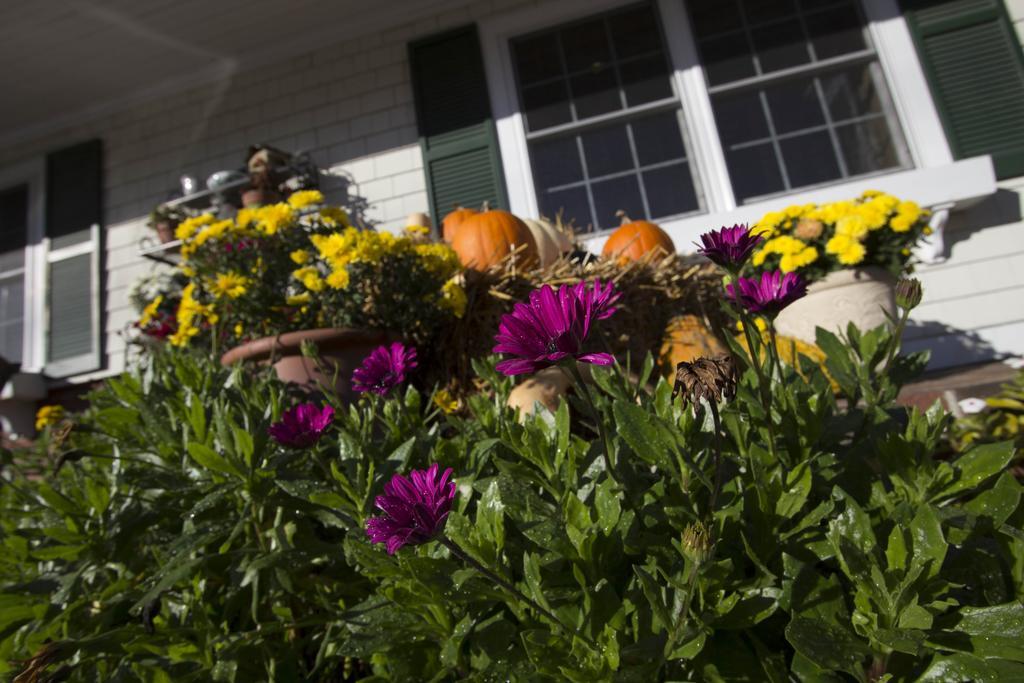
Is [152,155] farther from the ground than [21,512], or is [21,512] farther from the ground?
[152,155]

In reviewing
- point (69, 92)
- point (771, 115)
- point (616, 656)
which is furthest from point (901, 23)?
point (69, 92)

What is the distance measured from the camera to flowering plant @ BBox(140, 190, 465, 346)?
1864mm

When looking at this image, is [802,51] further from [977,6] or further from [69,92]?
[69,92]

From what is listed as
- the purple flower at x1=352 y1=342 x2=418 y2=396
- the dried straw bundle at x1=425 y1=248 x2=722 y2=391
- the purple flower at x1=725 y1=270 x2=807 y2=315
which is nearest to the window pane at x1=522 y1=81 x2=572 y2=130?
the dried straw bundle at x1=425 y1=248 x2=722 y2=391

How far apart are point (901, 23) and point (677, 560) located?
464 cm

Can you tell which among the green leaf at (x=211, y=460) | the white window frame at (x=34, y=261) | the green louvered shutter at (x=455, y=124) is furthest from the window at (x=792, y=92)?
the white window frame at (x=34, y=261)

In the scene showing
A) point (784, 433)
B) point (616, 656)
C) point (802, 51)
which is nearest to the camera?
point (616, 656)

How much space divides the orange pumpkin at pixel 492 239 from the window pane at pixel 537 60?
7.79ft

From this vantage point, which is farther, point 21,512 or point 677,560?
point 21,512

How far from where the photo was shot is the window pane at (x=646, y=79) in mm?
4422

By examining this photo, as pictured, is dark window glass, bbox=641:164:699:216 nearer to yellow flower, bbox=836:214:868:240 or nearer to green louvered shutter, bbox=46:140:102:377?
yellow flower, bbox=836:214:868:240

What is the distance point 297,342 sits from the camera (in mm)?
1776

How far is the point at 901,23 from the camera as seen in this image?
404 cm

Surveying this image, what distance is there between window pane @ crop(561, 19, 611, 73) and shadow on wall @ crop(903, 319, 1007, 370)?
2.71 meters
